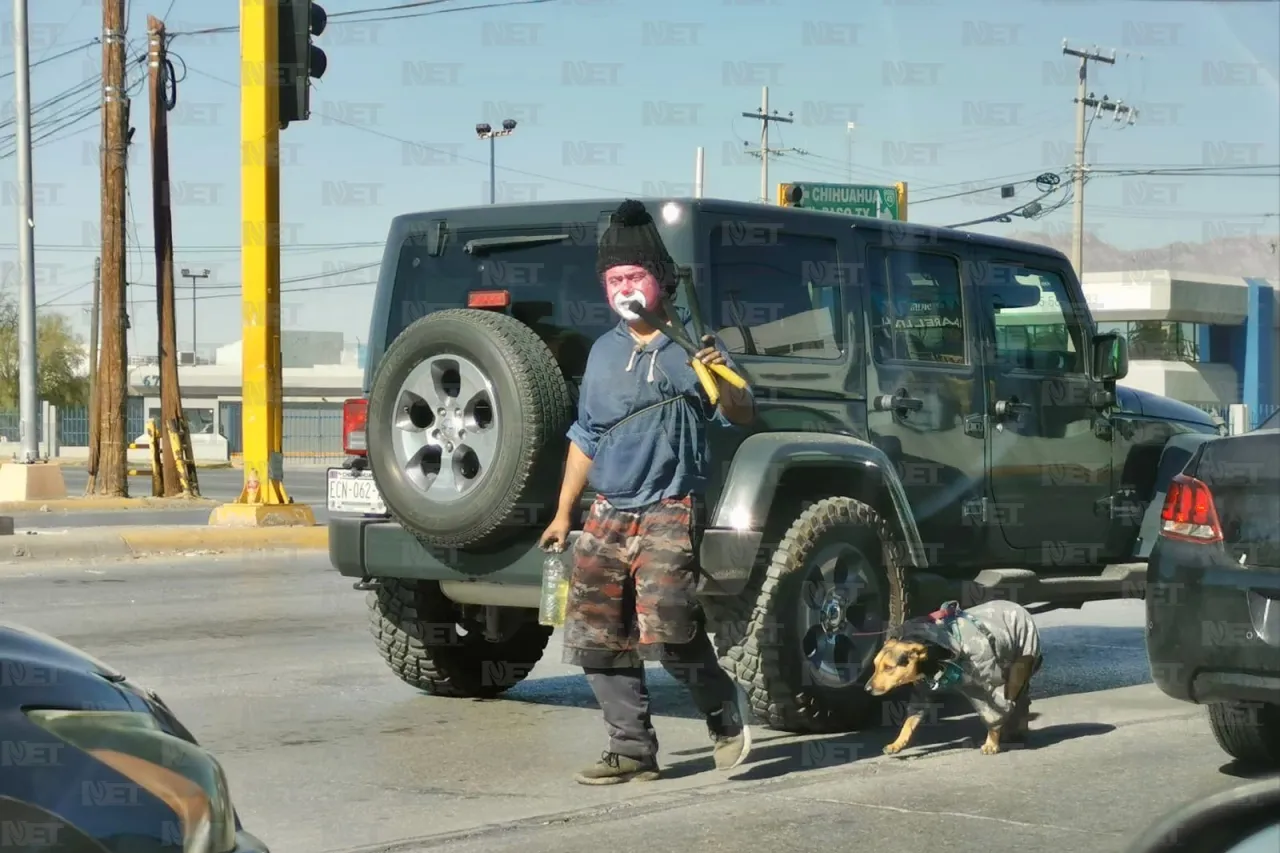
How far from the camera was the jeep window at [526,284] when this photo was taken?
263 inches

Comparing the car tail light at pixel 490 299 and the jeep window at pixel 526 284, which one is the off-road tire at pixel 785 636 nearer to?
the jeep window at pixel 526 284

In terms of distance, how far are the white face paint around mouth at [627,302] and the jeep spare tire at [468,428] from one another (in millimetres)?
541

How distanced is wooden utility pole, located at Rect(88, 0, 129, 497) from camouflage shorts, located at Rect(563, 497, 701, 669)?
2162cm

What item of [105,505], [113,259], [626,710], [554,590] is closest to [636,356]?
[554,590]

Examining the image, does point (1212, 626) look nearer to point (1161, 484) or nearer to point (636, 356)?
point (636, 356)

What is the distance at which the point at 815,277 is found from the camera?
23.0 ft

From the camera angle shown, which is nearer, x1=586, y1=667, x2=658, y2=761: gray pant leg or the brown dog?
x1=586, y1=667, x2=658, y2=761: gray pant leg

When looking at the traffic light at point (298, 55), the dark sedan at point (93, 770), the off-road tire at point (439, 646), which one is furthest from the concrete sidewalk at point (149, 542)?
the dark sedan at point (93, 770)

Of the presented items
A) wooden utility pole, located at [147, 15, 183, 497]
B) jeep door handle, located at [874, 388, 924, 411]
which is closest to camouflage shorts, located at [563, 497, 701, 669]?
jeep door handle, located at [874, 388, 924, 411]

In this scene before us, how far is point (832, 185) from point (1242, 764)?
11.2 m

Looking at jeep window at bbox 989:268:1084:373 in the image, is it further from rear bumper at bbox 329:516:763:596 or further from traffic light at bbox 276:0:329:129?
traffic light at bbox 276:0:329:129

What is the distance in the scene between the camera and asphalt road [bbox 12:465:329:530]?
69.1 feet

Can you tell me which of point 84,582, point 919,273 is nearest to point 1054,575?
point 919,273

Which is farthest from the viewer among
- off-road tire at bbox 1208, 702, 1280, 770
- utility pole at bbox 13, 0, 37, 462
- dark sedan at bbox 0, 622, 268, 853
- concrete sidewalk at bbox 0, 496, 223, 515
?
concrete sidewalk at bbox 0, 496, 223, 515
